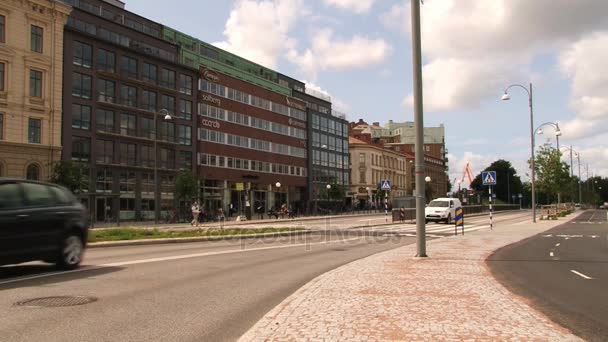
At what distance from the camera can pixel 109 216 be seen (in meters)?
50.1

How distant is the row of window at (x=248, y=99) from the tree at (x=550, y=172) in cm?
3392

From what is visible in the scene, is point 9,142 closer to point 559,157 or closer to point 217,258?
point 217,258

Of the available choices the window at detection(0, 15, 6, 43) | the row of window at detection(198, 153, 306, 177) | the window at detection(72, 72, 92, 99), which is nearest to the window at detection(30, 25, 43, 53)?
the window at detection(0, 15, 6, 43)

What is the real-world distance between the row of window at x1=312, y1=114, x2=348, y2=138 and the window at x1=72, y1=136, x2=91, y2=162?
42.8 meters

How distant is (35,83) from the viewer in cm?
4481

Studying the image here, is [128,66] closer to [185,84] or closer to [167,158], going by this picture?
[185,84]

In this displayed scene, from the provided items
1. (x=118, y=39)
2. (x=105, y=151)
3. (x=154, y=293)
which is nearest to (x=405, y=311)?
Result: (x=154, y=293)

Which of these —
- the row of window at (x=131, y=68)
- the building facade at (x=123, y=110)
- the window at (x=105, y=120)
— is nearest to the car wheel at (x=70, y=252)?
the building facade at (x=123, y=110)

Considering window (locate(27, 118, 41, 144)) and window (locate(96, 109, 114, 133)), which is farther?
window (locate(96, 109, 114, 133))

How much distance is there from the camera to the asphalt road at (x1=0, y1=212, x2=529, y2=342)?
651 centimetres

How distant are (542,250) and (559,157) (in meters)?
36.6

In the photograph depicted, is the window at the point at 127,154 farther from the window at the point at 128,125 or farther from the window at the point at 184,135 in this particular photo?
the window at the point at 184,135

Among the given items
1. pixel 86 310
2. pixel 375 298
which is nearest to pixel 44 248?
pixel 86 310

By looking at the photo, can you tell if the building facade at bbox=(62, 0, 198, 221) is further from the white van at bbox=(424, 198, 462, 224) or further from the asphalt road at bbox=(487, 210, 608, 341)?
the asphalt road at bbox=(487, 210, 608, 341)
